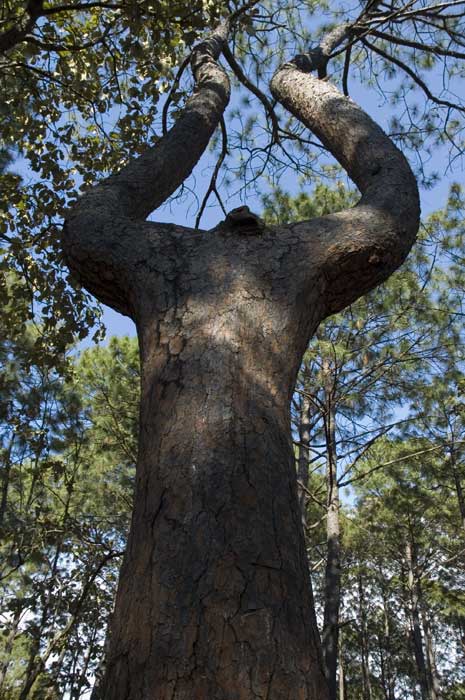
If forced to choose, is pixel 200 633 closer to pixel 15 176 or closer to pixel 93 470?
pixel 15 176

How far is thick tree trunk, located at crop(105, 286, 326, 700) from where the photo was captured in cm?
87

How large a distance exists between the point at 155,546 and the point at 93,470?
11.4m

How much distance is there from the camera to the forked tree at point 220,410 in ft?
2.91

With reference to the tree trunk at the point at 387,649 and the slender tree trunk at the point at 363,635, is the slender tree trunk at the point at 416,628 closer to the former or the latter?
the slender tree trunk at the point at 363,635

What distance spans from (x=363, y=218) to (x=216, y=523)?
3.67 feet

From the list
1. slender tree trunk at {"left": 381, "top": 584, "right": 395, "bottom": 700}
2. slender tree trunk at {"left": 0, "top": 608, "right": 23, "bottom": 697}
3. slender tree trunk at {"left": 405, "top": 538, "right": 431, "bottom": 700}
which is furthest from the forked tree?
slender tree trunk at {"left": 381, "top": 584, "right": 395, "bottom": 700}

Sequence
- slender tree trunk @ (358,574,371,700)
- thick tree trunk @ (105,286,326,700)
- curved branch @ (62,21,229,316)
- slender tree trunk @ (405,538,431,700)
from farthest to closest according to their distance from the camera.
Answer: slender tree trunk @ (358,574,371,700) < slender tree trunk @ (405,538,431,700) < curved branch @ (62,21,229,316) < thick tree trunk @ (105,286,326,700)

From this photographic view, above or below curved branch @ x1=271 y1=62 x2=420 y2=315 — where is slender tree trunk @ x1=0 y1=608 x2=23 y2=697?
below

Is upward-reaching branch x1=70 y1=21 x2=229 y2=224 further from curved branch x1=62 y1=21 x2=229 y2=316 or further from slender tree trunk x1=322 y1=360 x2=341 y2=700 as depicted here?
slender tree trunk x1=322 y1=360 x2=341 y2=700

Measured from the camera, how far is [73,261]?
1.68 meters

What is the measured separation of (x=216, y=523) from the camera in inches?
40.2

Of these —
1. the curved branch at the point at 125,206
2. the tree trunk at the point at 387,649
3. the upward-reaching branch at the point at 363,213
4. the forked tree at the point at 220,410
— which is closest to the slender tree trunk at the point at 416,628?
the tree trunk at the point at 387,649

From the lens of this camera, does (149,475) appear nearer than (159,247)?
Yes

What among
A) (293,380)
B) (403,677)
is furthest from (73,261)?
(403,677)
